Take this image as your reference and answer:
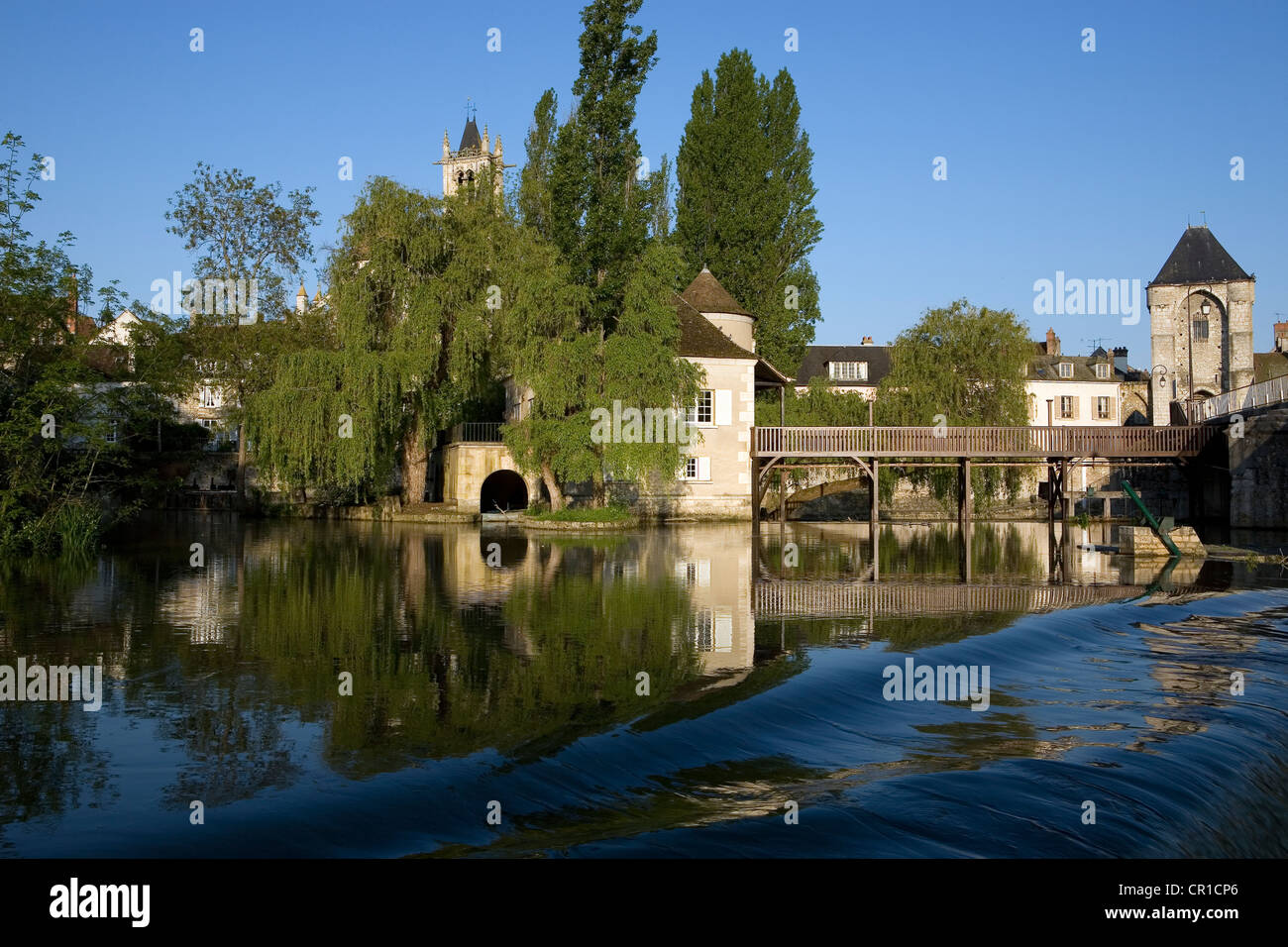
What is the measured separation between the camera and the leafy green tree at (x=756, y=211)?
47344mm

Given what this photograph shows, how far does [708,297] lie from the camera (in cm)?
4419

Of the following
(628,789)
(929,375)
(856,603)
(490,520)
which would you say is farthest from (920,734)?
(929,375)

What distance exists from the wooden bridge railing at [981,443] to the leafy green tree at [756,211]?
8.79 meters

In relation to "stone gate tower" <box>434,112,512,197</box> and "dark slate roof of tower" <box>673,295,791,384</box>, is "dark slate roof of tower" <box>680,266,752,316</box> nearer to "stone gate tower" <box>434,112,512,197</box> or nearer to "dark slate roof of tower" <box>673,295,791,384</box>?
"dark slate roof of tower" <box>673,295,791,384</box>

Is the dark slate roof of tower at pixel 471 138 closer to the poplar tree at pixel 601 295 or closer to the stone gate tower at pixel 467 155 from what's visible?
the stone gate tower at pixel 467 155

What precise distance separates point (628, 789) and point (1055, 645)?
889cm

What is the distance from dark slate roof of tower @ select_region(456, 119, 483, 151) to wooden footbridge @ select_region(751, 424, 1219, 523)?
231 ft

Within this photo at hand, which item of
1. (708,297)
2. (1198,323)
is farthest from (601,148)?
(1198,323)

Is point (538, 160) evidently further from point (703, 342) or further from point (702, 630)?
point (702, 630)

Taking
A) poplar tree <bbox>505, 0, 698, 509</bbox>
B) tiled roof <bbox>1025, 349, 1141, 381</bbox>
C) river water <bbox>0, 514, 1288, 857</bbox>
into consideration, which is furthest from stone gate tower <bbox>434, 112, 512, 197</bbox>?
river water <bbox>0, 514, 1288, 857</bbox>

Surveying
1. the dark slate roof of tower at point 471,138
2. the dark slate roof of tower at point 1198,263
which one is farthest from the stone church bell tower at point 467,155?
the dark slate roof of tower at point 1198,263

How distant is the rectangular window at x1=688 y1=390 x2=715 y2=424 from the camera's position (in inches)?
1590
